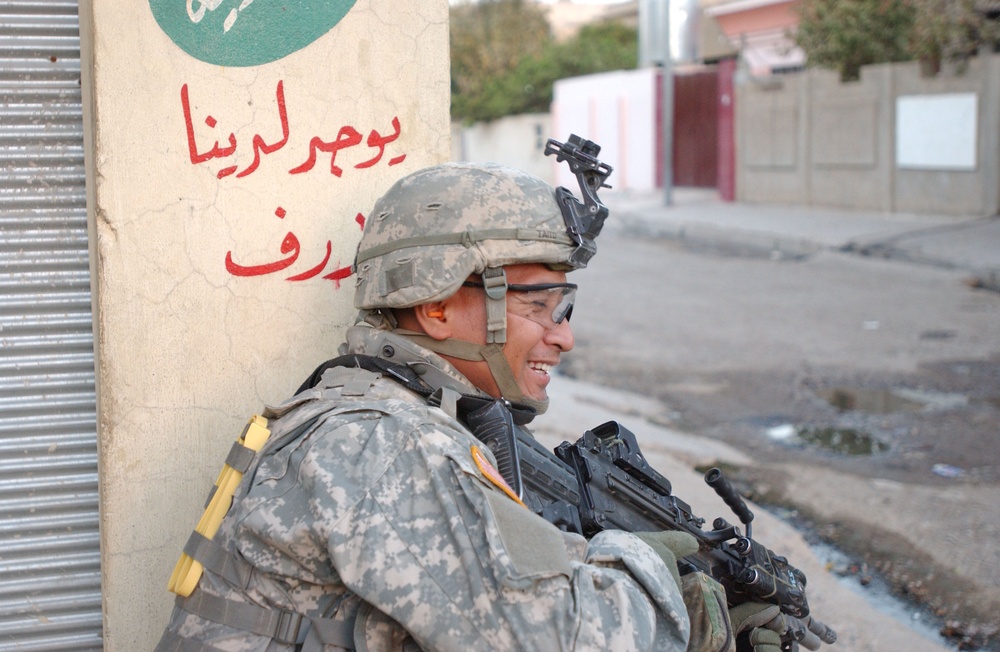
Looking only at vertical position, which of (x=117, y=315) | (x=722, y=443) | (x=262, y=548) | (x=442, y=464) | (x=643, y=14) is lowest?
(x=722, y=443)

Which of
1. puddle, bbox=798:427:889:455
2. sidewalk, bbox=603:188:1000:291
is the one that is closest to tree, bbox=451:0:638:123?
sidewalk, bbox=603:188:1000:291

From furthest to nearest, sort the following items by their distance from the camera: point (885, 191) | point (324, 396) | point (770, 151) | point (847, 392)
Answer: point (770, 151)
point (885, 191)
point (847, 392)
point (324, 396)

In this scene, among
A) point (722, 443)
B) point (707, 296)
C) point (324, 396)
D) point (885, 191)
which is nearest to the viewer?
point (324, 396)

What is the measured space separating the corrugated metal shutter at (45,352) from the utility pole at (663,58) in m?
16.1

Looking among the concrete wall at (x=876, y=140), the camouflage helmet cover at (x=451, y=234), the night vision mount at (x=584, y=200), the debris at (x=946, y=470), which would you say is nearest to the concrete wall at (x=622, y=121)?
the concrete wall at (x=876, y=140)

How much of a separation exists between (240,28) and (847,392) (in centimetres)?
502

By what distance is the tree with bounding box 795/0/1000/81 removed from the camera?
12789 millimetres

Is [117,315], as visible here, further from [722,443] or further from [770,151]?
[770,151]

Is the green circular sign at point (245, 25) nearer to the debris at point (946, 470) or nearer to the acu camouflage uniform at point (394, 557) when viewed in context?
the acu camouflage uniform at point (394, 557)

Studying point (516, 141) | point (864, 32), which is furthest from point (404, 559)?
point (516, 141)

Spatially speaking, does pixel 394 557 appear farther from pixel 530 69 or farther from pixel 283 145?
pixel 530 69

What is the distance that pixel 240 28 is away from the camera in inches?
88.1

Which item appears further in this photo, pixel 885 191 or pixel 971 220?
pixel 885 191

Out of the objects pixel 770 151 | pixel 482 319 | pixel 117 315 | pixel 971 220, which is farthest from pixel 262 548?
pixel 770 151
